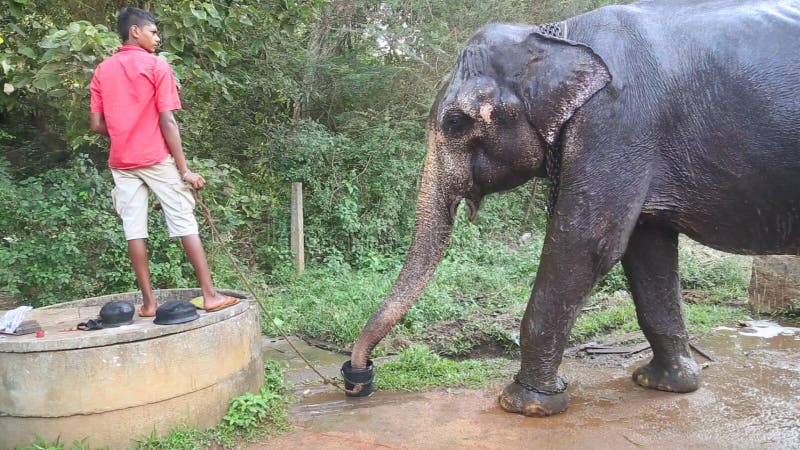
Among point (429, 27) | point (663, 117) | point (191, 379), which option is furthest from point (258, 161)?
point (663, 117)

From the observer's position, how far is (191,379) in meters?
3.26

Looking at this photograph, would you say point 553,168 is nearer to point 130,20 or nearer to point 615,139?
point 615,139

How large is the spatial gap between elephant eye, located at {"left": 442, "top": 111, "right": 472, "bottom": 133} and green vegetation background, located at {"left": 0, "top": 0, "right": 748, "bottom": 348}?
85.5 inches

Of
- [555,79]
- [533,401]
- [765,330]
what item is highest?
[555,79]

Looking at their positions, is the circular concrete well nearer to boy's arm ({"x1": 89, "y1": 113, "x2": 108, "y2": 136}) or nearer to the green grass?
boy's arm ({"x1": 89, "y1": 113, "x2": 108, "y2": 136})

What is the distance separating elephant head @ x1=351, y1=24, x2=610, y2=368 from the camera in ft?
11.0

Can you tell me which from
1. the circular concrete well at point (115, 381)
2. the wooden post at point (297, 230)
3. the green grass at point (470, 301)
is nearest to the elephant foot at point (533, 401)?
Answer: the green grass at point (470, 301)

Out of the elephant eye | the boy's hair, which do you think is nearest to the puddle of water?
the elephant eye

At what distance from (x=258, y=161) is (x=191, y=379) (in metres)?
6.64

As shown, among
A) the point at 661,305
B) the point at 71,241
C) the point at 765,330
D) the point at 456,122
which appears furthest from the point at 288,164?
the point at 765,330

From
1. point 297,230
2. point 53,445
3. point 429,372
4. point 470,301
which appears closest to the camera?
point 53,445

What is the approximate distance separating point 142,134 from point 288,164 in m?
5.80

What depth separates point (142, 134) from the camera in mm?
3355

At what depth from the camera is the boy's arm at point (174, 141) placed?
133 inches
